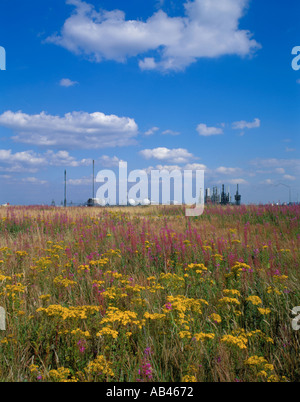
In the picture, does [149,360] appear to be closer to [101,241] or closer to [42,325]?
[42,325]

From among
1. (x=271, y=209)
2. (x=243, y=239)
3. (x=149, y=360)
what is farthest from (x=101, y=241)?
(x=271, y=209)

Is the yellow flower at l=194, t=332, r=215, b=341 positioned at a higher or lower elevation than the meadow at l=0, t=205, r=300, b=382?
higher

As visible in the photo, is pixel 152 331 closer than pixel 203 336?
No

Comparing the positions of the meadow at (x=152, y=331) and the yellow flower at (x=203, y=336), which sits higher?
the yellow flower at (x=203, y=336)

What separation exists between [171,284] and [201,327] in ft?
2.92

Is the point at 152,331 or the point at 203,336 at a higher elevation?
the point at 203,336

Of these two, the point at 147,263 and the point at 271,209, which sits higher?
the point at 271,209

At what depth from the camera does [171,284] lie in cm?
405

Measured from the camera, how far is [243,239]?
728 centimetres
